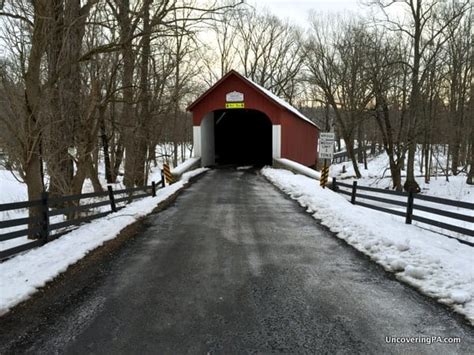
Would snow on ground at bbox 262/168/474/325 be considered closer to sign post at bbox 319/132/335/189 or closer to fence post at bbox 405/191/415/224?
fence post at bbox 405/191/415/224

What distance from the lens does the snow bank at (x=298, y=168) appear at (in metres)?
16.4

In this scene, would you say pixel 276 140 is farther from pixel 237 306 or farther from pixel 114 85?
pixel 237 306

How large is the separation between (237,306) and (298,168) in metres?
14.1

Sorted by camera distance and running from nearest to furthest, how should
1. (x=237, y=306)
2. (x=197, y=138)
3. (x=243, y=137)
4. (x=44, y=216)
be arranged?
(x=237, y=306) → (x=44, y=216) → (x=197, y=138) → (x=243, y=137)

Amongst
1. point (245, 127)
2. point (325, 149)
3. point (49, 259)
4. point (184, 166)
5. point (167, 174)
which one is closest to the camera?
point (49, 259)

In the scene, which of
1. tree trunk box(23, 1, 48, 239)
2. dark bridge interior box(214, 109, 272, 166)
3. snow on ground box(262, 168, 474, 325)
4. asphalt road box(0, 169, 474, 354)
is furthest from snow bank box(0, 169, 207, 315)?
dark bridge interior box(214, 109, 272, 166)

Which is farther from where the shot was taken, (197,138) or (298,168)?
(197,138)

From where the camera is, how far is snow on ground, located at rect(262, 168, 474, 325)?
4332 millimetres

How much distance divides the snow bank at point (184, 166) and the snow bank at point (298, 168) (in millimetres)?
4589

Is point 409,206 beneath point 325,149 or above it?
beneath

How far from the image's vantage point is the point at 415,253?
559 cm

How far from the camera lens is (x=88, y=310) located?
13.1ft

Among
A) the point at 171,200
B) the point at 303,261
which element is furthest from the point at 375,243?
the point at 171,200

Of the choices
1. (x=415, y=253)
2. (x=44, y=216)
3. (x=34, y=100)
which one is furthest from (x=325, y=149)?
(x=44, y=216)
